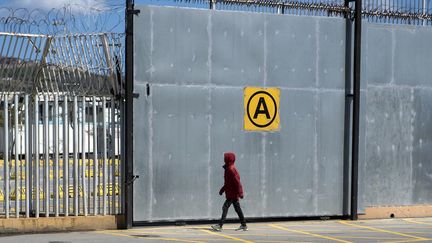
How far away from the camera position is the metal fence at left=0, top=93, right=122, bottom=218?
11.6m

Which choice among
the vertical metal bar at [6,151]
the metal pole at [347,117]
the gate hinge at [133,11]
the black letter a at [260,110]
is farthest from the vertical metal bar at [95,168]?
the metal pole at [347,117]

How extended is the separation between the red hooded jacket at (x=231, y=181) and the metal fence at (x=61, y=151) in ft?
6.22

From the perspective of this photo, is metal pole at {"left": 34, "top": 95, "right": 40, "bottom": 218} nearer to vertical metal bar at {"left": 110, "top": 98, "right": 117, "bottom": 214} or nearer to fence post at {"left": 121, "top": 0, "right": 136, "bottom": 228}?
vertical metal bar at {"left": 110, "top": 98, "right": 117, "bottom": 214}

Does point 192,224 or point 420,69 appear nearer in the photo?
point 192,224

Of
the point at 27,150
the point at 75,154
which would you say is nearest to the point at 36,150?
the point at 27,150

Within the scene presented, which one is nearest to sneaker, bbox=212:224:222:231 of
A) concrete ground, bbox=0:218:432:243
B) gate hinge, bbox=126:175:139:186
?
concrete ground, bbox=0:218:432:243

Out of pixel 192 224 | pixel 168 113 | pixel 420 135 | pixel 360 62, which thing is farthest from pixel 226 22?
pixel 420 135

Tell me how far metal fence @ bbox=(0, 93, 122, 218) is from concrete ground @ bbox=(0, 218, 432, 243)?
631mm

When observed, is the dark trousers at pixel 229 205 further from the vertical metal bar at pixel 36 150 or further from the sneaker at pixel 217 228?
the vertical metal bar at pixel 36 150

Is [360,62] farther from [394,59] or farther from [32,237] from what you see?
[32,237]

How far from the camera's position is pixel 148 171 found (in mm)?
12414

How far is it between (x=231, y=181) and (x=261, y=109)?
1926 mm

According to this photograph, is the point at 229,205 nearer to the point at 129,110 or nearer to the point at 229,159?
the point at 229,159

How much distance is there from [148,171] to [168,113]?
1.11 m
